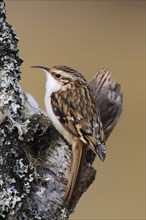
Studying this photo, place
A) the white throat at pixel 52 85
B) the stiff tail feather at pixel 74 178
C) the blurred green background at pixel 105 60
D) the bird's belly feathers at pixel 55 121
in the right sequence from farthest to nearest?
the blurred green background at pixel 105 60
the white throat at pixel 52 85
the bird's belly feathers at pixel 55 121
the stiff tail feather at pixel 74 178

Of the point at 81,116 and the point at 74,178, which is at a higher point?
the point at 81,116

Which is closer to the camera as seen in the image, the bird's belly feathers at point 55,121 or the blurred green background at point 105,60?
the bird's belly feathers at point 55,121

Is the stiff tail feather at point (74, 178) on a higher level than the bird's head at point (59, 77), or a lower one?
lower

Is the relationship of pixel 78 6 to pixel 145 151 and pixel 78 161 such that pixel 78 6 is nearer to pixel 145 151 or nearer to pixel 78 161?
pixel 145 151

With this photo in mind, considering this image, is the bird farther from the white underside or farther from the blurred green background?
the blurred green background

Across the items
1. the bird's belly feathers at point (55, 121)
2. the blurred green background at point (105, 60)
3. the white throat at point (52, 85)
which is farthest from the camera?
the blurred green background at point (105, 60)

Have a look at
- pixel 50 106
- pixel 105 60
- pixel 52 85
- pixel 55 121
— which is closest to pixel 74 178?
pixel 55 121

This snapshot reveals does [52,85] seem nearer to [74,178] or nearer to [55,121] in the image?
[55,121]

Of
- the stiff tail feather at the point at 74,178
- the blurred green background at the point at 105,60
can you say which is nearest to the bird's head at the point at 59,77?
the stiff tail feather at the point at 74,178

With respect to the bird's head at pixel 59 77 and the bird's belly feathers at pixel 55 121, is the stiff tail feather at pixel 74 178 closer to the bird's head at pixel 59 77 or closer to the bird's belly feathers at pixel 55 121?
the bird's belly feathers at pixel 55 121
